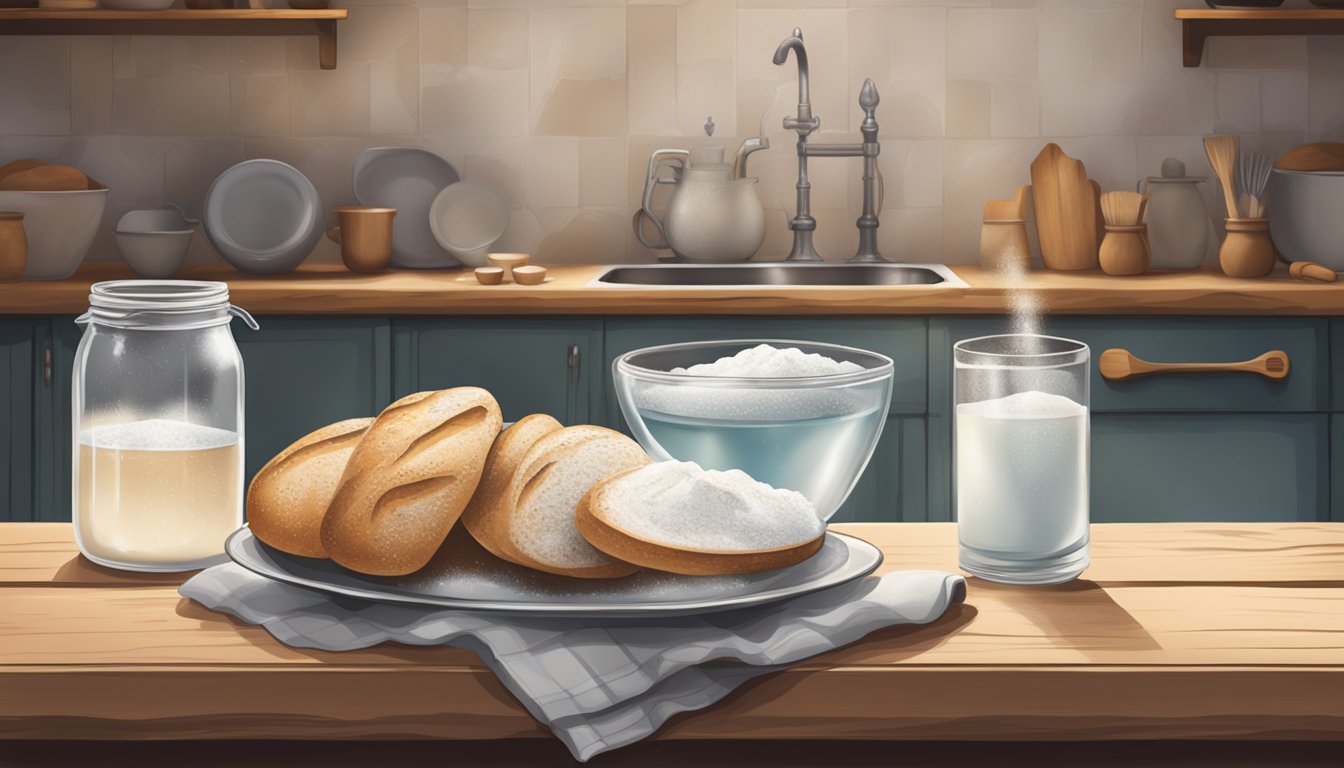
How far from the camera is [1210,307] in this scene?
8.82ft

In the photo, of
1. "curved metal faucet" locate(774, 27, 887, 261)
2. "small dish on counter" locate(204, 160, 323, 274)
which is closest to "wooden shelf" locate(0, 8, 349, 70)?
"small dish on counter" locate(204, 160, 323, 274)

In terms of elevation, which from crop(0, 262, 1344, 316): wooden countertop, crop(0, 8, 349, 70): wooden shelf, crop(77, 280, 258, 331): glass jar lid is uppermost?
crop(0, 8, 349, 70): wooden shelf

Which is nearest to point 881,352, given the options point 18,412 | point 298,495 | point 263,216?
point 263,216

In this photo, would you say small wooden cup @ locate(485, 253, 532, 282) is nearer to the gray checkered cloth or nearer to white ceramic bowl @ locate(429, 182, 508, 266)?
white ceramic bowl @ locate(429, 182, 508, 266)

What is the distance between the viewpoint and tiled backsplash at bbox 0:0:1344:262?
3.35 meters

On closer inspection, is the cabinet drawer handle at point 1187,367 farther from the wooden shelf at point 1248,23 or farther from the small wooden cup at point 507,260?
the small wooden cup at point 507,260

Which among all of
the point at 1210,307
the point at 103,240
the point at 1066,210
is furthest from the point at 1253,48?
the point at 103,240

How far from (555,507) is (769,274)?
2377 millimetres

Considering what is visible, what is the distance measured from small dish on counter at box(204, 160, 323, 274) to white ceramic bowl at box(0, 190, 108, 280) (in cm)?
25

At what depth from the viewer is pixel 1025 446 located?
3.19 ft

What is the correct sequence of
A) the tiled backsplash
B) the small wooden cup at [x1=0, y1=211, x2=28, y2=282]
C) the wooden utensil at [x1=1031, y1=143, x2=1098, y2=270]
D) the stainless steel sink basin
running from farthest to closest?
the tiled backsplash, the stainless steel sink basin, the wooden utensil at [x1=1031, y1=143, x2=1098, y2=270], the small wooden cup at [x1=0, y1=211, x2=28, y2=282]

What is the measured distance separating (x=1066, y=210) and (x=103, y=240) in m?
2.19

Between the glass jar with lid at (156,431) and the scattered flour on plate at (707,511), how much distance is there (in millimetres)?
322

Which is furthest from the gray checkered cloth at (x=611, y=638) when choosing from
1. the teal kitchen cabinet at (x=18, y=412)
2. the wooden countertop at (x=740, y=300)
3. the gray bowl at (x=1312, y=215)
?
the gray bowl at (x=1312, y=215)
